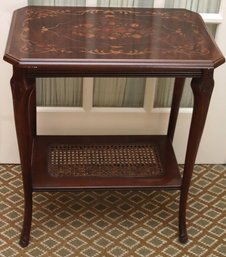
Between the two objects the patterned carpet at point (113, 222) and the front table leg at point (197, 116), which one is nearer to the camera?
the front table leg at point (197, 116)

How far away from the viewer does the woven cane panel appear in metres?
1.74

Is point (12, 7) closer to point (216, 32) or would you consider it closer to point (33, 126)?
point (33, 126)

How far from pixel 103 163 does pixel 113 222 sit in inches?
8.5

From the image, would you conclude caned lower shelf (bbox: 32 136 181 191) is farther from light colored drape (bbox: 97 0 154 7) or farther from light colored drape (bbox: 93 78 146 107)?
light colored drape (bbox: 97 0 154 7)

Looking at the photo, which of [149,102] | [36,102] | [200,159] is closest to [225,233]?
[200,159]

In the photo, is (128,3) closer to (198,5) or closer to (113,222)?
(198,5)

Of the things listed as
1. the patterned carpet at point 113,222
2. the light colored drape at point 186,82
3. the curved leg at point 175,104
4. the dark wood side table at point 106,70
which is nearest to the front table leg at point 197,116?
the dark wood side table at point 106,70

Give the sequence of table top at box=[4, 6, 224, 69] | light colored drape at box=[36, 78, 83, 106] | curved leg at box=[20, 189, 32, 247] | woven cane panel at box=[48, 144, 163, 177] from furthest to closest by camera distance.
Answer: light colored drape at box=[36, 78, 83, 106] < woven cane panel at box=[48, 144, 163, 177] < curved leg at box=[20, 189, 32, 247] < table top at box=[4, 6, 224, 69]

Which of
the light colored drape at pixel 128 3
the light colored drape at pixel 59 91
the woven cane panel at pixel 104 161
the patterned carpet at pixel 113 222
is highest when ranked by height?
the light colored drape at pixel 128 3

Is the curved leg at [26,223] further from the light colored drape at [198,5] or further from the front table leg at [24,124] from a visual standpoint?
the light colored drape at [198,5]

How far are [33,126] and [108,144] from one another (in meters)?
0.28

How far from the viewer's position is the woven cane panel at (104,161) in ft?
5.70

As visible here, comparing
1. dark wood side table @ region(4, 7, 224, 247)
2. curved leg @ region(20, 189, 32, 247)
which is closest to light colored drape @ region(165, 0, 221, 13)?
dark wood side table @ region(4, 7, 224, 247)

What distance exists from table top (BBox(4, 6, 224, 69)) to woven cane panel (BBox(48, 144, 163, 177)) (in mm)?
484
